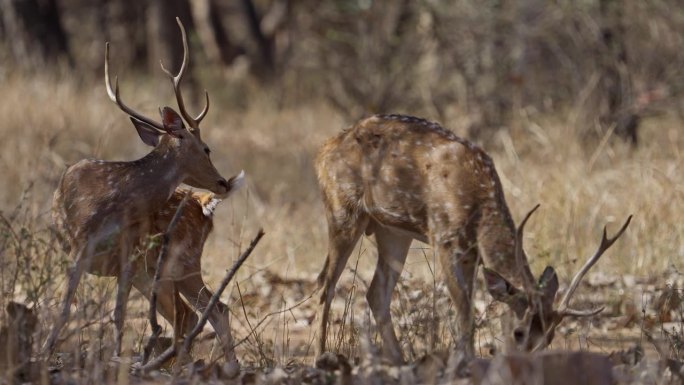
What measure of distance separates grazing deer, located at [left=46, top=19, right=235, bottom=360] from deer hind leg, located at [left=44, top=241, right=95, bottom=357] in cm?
2

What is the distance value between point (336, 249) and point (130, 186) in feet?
5.04

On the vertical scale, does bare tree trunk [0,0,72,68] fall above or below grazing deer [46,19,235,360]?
above

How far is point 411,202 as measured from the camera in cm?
793

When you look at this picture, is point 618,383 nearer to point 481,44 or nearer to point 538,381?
point 538,381

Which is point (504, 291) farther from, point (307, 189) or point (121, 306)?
point (307, 189)

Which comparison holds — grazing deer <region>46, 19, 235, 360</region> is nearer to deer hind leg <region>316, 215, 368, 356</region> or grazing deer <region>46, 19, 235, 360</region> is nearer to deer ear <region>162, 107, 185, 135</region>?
deer ear <region>162, 107, 185, 135</region>

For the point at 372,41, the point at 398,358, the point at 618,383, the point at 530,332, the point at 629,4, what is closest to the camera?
the point at 618,383

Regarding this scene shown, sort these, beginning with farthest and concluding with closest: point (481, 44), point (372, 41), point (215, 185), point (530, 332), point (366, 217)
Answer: point (372, 41)
point (481, 44)
point (366, 217)
point (215, 185)
point (530, 332)

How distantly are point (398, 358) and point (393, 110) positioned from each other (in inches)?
449

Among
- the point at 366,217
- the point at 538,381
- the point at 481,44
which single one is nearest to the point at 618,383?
the point at 538,381

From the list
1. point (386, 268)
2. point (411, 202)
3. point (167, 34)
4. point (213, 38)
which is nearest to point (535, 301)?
point (411, 202)

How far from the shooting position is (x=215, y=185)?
292 inches

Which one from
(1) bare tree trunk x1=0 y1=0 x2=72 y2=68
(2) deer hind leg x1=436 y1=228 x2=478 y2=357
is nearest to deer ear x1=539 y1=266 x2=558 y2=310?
(2) deer hind leg x1=436 y1=228 x2=478 y2=357

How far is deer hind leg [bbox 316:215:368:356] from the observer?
26.5 ft
